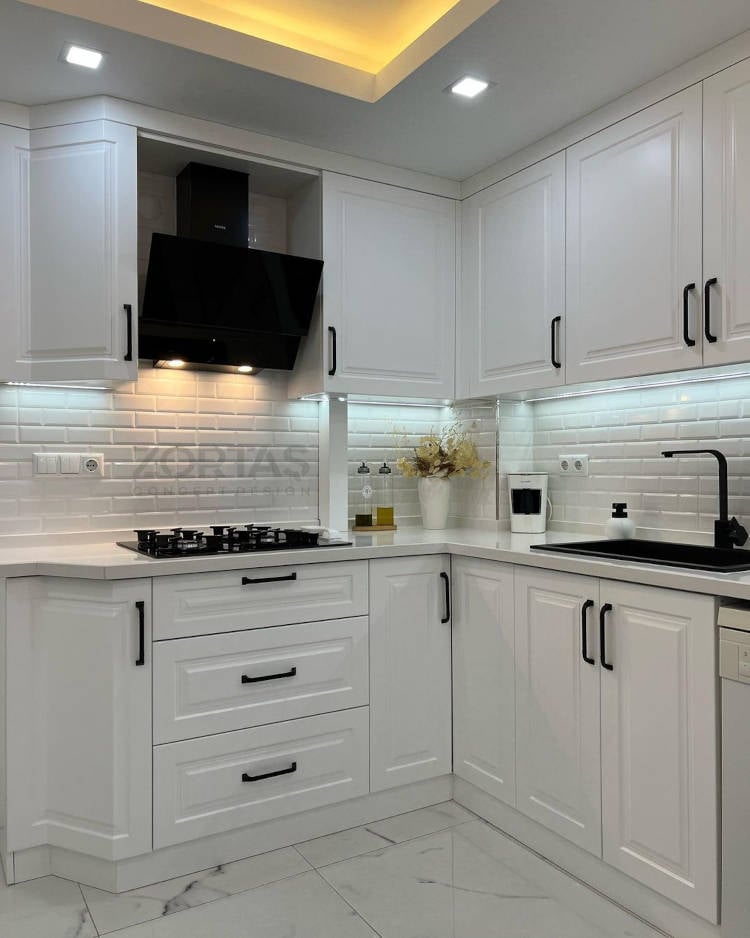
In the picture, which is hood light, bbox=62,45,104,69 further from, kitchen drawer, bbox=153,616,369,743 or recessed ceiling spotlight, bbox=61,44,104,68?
kitchen drawer, bbox=153,616,369,743

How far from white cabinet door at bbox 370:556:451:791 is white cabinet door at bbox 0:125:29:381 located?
1.43 meters

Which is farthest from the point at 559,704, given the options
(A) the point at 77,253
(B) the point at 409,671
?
(A) the point at 77,253

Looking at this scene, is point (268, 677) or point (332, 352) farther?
point (332, 352)

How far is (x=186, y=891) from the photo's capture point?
2164 mm

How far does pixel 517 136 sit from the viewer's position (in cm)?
276

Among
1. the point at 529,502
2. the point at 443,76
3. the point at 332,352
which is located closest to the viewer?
the point at 443,76

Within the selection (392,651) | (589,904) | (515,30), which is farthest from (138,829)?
(515,30)

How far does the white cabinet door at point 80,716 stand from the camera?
2162 millimetres

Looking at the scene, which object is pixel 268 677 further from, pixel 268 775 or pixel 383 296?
pixel 383 296

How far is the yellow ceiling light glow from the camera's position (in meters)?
2.10

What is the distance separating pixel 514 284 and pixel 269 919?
2319 mm

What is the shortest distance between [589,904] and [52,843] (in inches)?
62.2

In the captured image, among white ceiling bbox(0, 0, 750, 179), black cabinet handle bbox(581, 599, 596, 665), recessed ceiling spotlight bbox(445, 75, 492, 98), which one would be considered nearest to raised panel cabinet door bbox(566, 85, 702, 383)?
white ceiling bbox(0, 0, 750, 179)

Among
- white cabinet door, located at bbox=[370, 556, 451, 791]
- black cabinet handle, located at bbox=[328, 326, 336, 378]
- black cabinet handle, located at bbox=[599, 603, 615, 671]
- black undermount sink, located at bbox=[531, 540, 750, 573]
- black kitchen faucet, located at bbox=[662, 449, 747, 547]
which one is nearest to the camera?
black cabinet handle, located at bbox=[599, 603, 615, 671]
